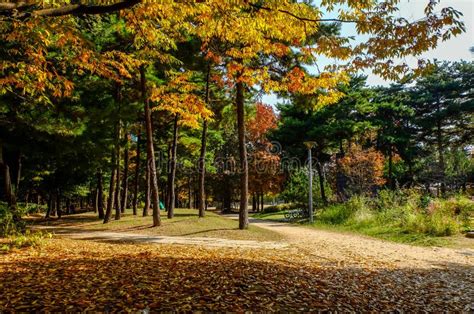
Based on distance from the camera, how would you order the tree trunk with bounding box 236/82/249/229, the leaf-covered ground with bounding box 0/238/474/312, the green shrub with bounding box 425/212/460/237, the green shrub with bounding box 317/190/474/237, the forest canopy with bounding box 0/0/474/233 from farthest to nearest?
the tree trunk with bounding box 236/82/249/229 → the green shrub with bounding box 317/190/474/237 → the green shrub with bounding box 425/212/460/237 → the forest canopy with bounding box 0/0/474/233 → the leaf-covered ground with bounding box 0/238/474/312

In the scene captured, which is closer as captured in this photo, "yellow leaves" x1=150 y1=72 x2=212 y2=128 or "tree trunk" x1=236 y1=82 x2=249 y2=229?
"yellow leaves" x1=150 y1=72 x2=212 y2=128

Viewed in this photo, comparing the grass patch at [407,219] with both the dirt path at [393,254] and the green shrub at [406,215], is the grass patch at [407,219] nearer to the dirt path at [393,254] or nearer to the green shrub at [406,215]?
the green shrub at [406,215]

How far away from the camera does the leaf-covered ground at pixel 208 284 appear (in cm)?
357

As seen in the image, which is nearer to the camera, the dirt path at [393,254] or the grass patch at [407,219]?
the dirt path at [393,254]

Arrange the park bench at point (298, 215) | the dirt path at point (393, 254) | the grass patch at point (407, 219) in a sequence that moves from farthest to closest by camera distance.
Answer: the park bench at point (298, 215) → the grass patch at point (407, 219) → the dirt path at point (393, 254)

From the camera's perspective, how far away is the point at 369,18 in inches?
188

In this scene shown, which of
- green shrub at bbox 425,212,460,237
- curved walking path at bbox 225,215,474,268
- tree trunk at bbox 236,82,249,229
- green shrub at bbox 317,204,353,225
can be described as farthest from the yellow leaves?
green shrub at bbox 317,204,353,225

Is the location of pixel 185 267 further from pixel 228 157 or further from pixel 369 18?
pixel 228 157

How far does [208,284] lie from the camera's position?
168 inches

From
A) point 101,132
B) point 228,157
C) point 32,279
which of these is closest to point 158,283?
point 32,279

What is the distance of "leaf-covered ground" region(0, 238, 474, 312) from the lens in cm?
357

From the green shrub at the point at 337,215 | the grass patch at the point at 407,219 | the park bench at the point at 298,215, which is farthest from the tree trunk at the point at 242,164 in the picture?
the park bench at the point at 298,215

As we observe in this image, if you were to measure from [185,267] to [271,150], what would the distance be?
88.5 ft

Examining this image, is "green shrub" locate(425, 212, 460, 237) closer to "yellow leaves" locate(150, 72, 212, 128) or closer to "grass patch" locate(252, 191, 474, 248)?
"grass patch" locate(252, 191, 474, 248)
